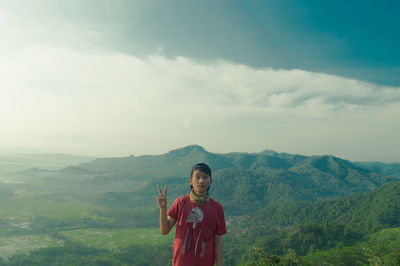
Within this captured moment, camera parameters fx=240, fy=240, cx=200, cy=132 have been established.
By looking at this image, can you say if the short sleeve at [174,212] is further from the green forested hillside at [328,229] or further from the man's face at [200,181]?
the green forested hillside at [328,229]

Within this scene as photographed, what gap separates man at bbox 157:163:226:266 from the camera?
174 inches

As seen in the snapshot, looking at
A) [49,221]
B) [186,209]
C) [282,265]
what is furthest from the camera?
[49,221]

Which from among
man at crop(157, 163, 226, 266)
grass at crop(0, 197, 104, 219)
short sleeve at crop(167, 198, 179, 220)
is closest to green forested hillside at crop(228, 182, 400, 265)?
man at crop(157, 163, 226, 266)

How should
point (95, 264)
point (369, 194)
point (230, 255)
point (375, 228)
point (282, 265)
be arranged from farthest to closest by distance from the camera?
point (369, 194) → point (375, 228) → point (230, 255) → point (95, 264) → point (282, 265)

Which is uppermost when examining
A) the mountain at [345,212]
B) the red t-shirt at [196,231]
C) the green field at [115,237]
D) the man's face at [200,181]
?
the man's face at [200,181]

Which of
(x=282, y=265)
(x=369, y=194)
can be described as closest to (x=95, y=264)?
(x=282, y=265)

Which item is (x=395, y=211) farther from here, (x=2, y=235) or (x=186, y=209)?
(x=2, y=235)

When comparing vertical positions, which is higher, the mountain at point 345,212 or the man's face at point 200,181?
the man's face at point 200,181

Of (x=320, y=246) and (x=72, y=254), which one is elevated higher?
(x=320, y=246)

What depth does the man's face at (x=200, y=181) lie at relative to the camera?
4.58m

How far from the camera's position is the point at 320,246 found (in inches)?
3907

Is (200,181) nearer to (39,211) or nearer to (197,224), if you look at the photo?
(197,224)

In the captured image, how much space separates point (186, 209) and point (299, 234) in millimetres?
117547

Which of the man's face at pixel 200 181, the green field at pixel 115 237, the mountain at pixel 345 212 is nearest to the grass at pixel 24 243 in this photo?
the green field at pixel 115 237
